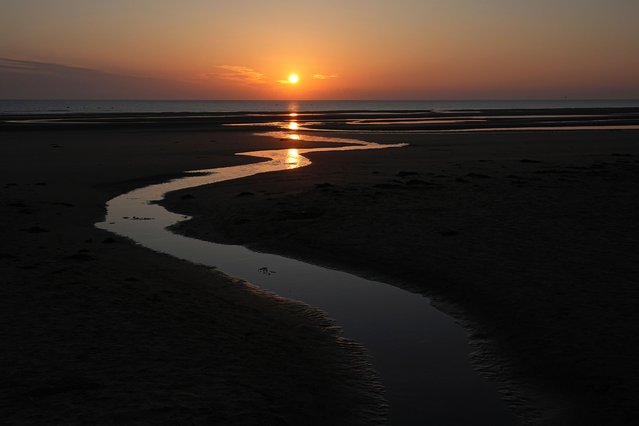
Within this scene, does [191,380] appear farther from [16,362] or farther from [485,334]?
[485,334]

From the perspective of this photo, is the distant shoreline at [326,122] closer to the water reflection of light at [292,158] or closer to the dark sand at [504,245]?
the water reflection of light at [292,158]

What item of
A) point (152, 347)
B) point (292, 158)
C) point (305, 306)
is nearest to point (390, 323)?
point (305, 306)

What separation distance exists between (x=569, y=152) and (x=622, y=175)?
1556 centimetres

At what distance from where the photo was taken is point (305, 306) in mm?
12969

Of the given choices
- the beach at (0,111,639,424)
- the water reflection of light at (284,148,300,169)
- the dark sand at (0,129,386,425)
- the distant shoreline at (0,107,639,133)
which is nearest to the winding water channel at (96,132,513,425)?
the beach at (0,111,639,424)

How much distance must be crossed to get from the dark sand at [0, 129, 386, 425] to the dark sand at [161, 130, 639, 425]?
2710 millimetres

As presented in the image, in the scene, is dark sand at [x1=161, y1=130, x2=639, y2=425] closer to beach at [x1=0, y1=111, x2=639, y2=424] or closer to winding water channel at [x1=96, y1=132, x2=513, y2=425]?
beach at [x1=0, y1=111, x2=639, y2=424]

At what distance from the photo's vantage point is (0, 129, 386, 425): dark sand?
8.03m

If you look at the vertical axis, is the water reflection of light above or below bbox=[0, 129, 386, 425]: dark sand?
above

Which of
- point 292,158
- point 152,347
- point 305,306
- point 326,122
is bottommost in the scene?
point 305,306

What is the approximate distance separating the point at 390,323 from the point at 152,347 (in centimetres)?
446

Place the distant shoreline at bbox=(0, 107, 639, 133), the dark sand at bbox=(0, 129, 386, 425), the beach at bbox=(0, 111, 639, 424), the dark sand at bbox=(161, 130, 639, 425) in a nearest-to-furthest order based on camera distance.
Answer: the dark sand at bbox=(0, 129, 386, 425)
the beach at bbox=(0, 111, 639, 424)
the dark sand at bbox=(161, 130, 639, 425)
the distant shoreline at bbox=(0, 107, 639, 133)

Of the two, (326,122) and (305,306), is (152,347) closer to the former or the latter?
(305,306)

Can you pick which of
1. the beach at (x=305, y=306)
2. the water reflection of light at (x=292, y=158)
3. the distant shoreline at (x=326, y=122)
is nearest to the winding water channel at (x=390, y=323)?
the beach at (x=305, y=306)
